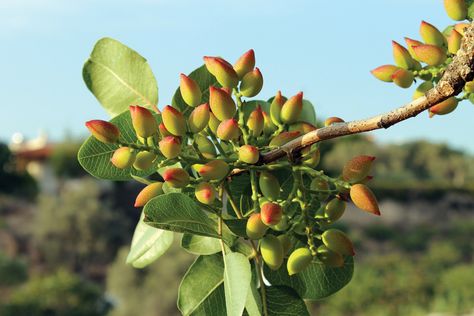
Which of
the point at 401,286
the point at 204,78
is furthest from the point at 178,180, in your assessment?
the point at 401,286

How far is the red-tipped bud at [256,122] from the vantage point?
611 millimetres

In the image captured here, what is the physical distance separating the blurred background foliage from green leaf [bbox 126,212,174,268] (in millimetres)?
10985

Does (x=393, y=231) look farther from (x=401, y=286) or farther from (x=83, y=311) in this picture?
(x=83, y=311)

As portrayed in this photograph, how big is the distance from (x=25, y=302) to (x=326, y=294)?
1251 cm

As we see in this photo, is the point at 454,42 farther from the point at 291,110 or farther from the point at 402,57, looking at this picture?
the point at 291,110

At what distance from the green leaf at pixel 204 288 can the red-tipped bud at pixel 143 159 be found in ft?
0.34

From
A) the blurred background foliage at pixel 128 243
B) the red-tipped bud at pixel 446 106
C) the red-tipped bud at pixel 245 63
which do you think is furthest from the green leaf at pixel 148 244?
the blurred background foliage at pixel 128 243

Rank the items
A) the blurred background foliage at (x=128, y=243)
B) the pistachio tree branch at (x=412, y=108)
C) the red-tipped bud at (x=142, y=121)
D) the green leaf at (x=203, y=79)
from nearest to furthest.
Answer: the pistachio tree branch at (x=412, y=108)
the red-tipped bud at (x=142, y=121)
the green leaf at (x=203, y=79)
the blurred background foliage at (x=128, y=243)

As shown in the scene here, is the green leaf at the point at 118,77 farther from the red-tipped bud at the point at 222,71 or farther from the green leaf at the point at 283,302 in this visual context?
the green leaf at the point at 283,302

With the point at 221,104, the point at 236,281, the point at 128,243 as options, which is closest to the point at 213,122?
the point at 221,104

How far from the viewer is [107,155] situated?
64cm

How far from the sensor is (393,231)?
62.0 ft

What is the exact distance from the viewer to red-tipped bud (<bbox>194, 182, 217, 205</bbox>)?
0.58 metres

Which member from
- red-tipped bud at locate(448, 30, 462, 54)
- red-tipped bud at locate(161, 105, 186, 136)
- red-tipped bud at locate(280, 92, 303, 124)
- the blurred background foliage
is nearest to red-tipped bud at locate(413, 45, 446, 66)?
red-tipped bud at locate(448, 30, 462, 54)
